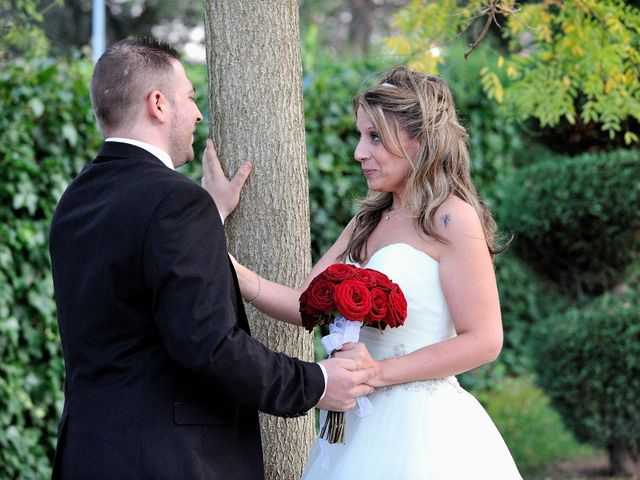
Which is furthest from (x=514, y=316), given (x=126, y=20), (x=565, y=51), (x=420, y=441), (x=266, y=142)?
(x=126, y=20)

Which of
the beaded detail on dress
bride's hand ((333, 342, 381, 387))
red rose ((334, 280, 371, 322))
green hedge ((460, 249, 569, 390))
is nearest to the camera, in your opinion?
red rose ((334, 280, 371, 322))

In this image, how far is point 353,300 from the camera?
2.75 m

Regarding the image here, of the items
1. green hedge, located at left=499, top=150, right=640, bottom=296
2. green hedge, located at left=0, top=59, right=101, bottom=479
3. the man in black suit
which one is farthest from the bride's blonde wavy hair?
green hedge, located at left=499, top=150, right=640, bottom=296

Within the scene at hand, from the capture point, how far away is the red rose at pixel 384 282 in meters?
2.81

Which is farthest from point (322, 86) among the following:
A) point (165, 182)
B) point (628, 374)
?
point (165, 182)

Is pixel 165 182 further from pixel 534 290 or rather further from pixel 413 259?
pixel 534 290

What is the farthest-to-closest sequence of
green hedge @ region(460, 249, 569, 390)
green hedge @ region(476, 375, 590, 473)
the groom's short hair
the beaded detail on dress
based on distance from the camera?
1. green hedge @ region(460, 249, 569, 390)
2. green hedge @ region(476, 375, 590, 473)
3. the beaded detail on dress
4. the groom's short hair

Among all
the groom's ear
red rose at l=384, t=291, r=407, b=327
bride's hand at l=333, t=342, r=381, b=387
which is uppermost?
the groom's ear

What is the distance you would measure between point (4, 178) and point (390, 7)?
1723 cm

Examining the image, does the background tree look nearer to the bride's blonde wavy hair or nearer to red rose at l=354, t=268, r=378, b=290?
the bride's blonde wavy hair

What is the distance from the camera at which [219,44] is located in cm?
339

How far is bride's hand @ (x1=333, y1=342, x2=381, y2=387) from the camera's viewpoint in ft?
9.30

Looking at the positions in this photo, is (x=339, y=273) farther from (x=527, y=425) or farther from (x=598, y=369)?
(x=527, y=425)

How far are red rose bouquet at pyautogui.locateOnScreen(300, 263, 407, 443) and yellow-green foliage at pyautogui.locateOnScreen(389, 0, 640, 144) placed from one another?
6.73 ft
